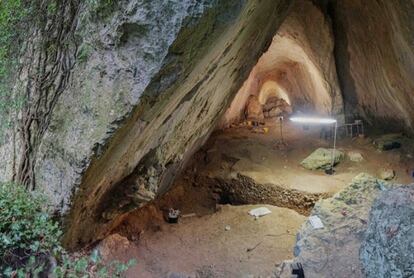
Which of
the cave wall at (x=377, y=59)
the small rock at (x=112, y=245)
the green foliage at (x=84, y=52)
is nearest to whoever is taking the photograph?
the green foliage at (x=84, y=52)

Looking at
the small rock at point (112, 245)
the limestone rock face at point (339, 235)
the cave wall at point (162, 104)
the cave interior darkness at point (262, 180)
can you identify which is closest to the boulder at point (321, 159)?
the cave interior darkness at point (262, 180)

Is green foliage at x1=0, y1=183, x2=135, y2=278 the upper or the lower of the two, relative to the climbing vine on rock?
lower

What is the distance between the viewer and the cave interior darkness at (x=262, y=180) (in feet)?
20.6

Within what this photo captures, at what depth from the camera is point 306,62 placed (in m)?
11.3

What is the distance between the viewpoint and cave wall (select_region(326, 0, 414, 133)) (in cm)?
648

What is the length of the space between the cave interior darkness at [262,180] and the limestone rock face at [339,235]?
49.7 inches

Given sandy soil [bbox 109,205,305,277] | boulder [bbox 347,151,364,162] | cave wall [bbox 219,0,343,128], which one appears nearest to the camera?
sandy soil [bbox 109,205,305,277]

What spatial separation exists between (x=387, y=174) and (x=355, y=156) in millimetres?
1211

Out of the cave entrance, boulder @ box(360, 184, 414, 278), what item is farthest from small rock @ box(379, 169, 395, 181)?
boulder @ box(360, 184, 414, 278)

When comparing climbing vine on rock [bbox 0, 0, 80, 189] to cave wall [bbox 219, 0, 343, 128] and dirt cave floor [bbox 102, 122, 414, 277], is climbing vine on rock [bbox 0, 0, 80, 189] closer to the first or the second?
dirt cave floor [bbox 102, 122, 414, 277]

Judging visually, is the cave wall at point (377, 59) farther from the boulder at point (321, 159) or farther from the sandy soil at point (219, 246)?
the sandy soil at point (219, 246)

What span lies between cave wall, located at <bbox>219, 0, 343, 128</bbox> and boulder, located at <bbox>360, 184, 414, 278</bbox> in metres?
7.45

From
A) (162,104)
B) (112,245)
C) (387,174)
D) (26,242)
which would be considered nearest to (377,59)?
(387,174)

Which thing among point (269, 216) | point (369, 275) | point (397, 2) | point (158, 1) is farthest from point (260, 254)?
point (397, 2)
